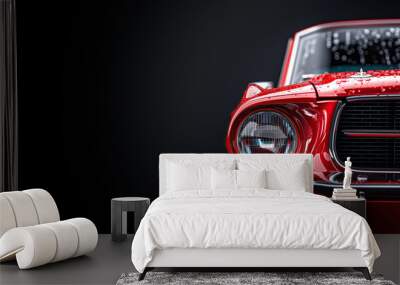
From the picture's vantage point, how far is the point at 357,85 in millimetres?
4781

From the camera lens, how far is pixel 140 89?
5578 millimetres

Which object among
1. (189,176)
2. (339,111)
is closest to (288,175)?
(339,111)

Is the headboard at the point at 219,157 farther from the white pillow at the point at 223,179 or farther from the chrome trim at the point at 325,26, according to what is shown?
the chrome trim at the point at 325,26

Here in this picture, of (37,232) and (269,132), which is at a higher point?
(269,132)

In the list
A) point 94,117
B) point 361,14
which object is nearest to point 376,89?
point 361,14

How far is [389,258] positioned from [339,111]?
1111mm

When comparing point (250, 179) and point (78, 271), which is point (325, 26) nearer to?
point (250, 179)

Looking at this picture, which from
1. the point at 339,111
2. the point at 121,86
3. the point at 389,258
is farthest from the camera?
the point at 121,86

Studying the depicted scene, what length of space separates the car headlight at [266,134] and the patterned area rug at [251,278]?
1452mm

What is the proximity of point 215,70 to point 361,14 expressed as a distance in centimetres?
130

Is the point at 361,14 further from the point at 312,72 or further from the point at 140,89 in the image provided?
the point at 140,89

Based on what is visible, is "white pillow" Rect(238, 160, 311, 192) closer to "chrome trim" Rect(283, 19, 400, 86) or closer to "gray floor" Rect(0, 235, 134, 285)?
"chrome trim" Rect(283, 19, 400, 86)

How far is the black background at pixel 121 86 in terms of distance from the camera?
18.1 ft

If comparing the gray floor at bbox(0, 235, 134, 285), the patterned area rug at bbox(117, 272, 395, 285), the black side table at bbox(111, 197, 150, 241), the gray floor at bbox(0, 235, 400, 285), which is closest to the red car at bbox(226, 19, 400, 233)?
the gray floor at bbox(0, 235, 400, 285)
